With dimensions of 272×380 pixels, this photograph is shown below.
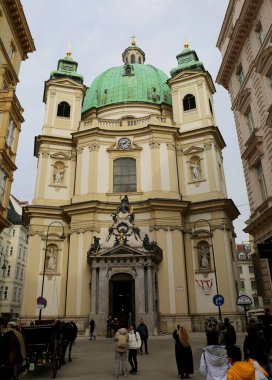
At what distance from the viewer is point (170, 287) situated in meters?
25.9

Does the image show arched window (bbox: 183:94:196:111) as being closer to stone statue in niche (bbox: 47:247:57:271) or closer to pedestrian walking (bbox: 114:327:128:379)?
stone statue in niche (bbox: 47:247:57:271)

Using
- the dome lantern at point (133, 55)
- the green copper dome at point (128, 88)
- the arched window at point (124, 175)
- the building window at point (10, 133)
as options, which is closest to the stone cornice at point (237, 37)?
the arched window at point (124, 175)

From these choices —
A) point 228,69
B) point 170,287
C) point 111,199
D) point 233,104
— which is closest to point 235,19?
point 228,69

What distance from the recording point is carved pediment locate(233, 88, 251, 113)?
1966cm

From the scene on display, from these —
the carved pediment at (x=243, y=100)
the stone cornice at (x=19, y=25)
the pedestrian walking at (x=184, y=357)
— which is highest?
the stone cornice at (x=19, y=25)

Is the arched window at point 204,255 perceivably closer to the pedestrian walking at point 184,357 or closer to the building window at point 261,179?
the building window at point 261,179

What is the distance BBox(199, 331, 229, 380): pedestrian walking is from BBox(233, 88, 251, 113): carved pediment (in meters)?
16.0

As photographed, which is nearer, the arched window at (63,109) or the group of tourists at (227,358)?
the group of tourists at (227,358)

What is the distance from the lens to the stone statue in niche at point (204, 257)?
90.3 ft

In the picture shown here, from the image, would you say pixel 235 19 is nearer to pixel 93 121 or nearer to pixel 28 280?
pixel 93 121

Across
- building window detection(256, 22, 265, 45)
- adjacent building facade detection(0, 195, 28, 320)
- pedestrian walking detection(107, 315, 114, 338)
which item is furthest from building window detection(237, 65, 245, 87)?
adjacent building facade detection(0, 195, 28, 320)

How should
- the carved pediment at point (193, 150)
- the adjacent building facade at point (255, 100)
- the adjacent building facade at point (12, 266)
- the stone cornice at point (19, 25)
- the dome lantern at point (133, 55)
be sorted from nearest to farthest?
1. the adjacent building facade at point (255, 100)
2. the stone cornice at point (19, 25)
3. the carved pediment at point (193, 150)
4. the adjacent building facade at point (12, 266)
5. the dome lantern at point (133, 55)

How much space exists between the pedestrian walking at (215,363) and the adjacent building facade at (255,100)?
8.85m

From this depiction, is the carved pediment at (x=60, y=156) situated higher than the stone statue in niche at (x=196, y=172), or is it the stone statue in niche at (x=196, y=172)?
the carved pediment at (x=60, y=156)
